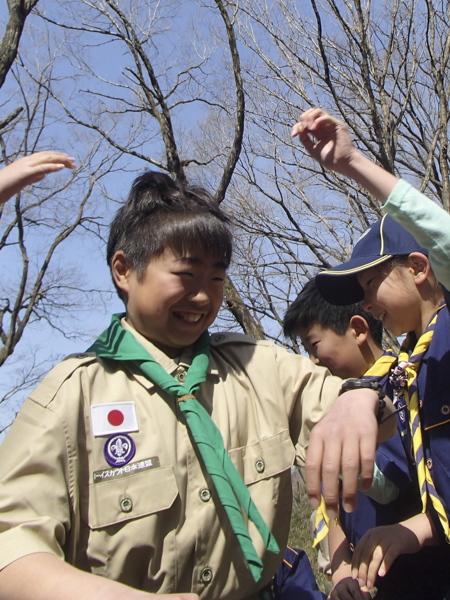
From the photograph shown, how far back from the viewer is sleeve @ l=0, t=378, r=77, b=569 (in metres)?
1.26

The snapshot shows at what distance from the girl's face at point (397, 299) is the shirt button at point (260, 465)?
2.38 ft

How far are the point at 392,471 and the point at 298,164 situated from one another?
5951 millimetres

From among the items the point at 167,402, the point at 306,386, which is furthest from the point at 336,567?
the point at 167,402

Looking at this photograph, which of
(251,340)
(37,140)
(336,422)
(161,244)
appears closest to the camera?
(336,422)

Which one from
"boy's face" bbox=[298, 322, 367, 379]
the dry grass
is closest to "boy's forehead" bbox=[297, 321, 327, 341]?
"boy's face" bbox=[298, 322, 367, 379]

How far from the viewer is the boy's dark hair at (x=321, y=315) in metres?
2.69

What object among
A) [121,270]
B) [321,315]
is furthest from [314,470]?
[321,315]

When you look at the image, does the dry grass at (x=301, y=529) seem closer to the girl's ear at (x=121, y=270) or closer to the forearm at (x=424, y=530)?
the forearm at (x=424, y=530)

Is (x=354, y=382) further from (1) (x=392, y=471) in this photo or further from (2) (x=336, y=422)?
(1) (x=392, y=471)

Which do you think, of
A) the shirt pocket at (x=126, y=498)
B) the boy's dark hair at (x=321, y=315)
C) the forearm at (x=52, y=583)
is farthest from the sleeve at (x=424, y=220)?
the boy's dark hair at (x=321, y=315)

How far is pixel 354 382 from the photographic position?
1.52 metres

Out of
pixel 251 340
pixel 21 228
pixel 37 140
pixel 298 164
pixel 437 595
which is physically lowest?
pixel 437 595

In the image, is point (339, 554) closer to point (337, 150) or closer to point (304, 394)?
point (304, 394)

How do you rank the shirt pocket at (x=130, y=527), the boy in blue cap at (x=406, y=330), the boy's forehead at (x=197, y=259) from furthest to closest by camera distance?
the boy's forehead at (x=197, y=259), the boy in blue cap at (x=406, y=330), the shirt pocket at (x=130, y=527)
